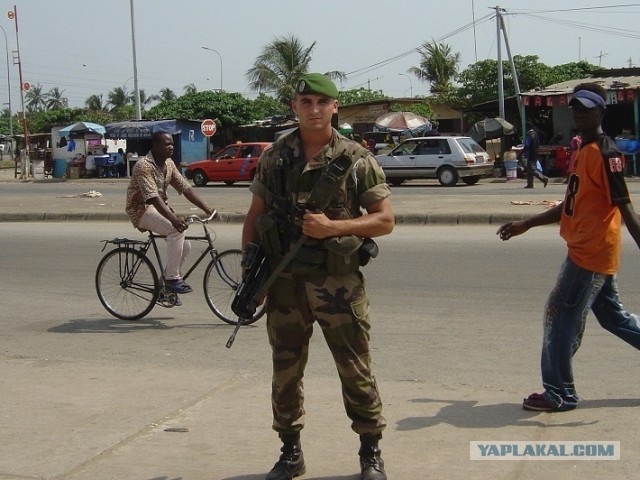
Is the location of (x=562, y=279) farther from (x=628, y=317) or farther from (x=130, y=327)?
(x=130, y=327)

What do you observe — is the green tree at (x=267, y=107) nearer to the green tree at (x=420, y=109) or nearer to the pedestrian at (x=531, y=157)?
the green tree at (x=420, y=109)

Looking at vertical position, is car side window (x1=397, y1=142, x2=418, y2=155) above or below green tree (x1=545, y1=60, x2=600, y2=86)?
below

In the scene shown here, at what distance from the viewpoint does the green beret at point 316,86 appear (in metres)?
3.86

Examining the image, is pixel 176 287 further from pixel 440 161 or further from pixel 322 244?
pixel 440 161

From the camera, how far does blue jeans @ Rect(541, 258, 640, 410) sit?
481 centimetres

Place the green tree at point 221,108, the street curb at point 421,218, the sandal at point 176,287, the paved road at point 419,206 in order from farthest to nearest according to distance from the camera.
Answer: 1. the green tree at point 221,108
2. the paved road at point 419,206
3. the street curb at point 421,218
4. the sandal at point 176,287

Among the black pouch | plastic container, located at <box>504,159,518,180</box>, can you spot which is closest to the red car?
plastic container, located at <box>504,159,518,180</box>

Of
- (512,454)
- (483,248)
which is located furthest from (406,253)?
(512,454)

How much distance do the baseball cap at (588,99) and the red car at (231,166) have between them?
2738 centimetres

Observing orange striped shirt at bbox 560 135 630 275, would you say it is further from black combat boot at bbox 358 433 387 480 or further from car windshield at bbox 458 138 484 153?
car windshield at bbox 458 138 484 153

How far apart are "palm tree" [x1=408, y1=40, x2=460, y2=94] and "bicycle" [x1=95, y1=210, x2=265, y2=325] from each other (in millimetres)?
44379

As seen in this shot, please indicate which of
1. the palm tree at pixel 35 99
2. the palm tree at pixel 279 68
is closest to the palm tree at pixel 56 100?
the palm tree at pixel 35 99

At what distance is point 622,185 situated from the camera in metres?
4.66

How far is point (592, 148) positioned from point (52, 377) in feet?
12.7
